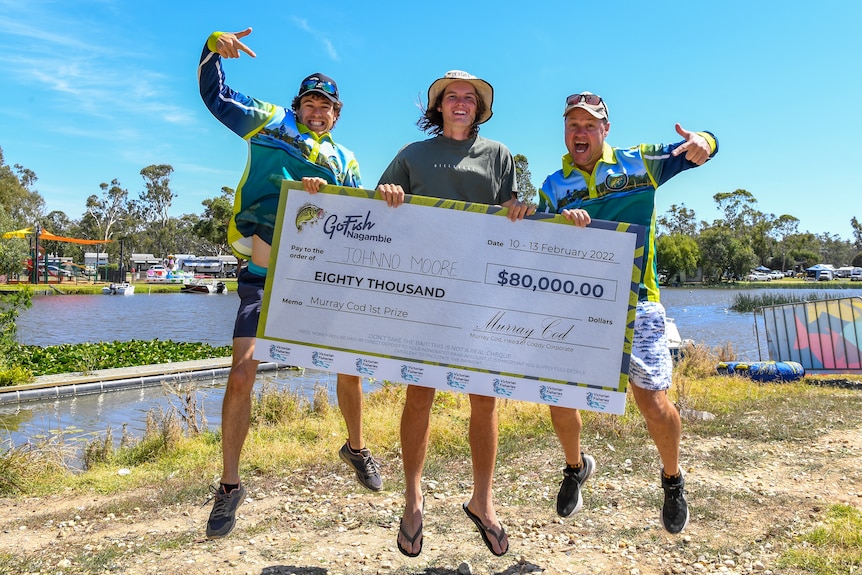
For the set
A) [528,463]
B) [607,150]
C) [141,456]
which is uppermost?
[607,150]

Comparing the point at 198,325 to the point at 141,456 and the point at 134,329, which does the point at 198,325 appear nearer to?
the point at 134,329

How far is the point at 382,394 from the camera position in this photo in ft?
40.9

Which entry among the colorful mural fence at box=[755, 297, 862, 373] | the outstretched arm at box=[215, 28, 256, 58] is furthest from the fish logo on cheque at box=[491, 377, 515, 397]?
the colorful mural fence at box=[755, 297, 862, 373]

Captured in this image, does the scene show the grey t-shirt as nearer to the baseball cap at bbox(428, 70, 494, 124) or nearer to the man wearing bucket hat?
the man wearing bucket hat

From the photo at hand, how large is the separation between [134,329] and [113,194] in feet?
248

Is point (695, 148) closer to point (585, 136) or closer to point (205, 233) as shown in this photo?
point (585, 136)

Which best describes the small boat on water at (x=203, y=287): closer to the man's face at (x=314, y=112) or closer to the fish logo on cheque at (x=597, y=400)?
the man's face at (x=314, y=112)

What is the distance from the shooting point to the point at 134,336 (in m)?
30.0

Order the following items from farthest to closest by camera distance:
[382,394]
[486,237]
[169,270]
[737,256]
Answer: [737,256]
[169,270]
[382,394]
[486,237]

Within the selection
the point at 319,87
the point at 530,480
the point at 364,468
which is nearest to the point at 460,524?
the point at 364,468

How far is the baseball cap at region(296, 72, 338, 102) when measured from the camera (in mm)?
4297

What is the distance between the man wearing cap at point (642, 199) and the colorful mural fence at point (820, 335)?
12932 millimetres

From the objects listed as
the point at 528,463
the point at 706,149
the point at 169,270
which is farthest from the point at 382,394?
the point at 169,270

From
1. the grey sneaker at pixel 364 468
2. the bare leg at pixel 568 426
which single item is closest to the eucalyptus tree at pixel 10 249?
the grey sneaker at pixel 364 468
